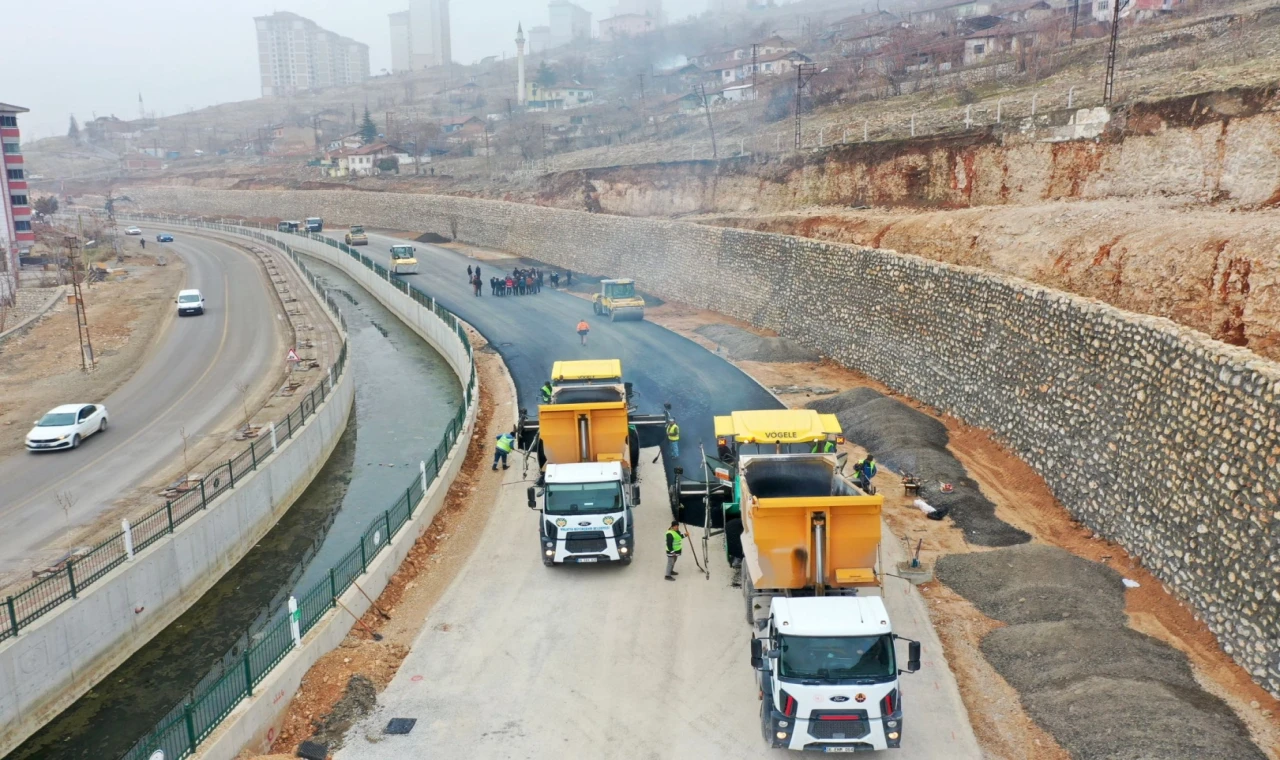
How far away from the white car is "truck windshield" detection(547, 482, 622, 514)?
59.3ft

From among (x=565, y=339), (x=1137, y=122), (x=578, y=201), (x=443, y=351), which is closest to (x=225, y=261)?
(x=578, y=201)

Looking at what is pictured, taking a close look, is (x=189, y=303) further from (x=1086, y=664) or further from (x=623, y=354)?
(x=1086, y=664)

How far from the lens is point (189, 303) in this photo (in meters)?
55.0

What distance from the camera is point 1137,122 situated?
106ft

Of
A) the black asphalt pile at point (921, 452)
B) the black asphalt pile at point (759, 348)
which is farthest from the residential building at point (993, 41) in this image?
the black asphalt pile at point (921, 452)

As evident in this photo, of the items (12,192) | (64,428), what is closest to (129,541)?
(64,428)

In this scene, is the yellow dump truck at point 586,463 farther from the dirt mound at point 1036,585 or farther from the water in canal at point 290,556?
the dirt mound at point 1036,585

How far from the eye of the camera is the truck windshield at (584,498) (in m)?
19.1

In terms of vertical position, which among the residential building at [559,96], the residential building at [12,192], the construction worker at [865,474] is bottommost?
the construction worker at [865,474]

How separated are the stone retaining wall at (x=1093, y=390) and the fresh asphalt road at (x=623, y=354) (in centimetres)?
472

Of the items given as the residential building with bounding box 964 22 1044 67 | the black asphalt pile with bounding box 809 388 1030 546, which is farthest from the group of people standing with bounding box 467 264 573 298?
the residential building with bounding box 964 22 1044 67

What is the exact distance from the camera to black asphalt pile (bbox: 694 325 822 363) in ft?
124

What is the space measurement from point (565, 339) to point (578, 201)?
34.1 m

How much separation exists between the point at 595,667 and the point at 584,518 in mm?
3985
